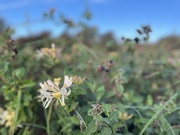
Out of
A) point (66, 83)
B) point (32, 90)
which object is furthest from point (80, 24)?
point (66, 83)

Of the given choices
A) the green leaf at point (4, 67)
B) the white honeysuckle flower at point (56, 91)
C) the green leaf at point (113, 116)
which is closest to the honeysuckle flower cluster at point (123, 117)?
the green leaf at point (113, 116)

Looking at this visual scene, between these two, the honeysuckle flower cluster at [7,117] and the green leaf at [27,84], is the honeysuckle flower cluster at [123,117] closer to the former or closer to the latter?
the green leaf at [27,84]

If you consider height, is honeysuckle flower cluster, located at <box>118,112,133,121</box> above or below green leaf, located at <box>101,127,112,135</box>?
above

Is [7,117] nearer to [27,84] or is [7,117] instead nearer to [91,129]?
[27,84]

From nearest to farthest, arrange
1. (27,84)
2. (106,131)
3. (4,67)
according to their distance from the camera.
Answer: (106,131) → (4,67) → (27,84)

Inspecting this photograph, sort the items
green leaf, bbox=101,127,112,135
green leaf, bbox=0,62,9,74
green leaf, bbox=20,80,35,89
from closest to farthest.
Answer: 1. green leaf, bbox=101,127,112,135
2. green leaf, bbox=0,62,9,74
3. green leaf, bbox=20,80,35,89

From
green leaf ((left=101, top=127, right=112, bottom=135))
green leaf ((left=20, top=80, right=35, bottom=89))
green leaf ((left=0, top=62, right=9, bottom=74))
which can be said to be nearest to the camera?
green leaf ((left=101, top=127, right=112, bottom=135))

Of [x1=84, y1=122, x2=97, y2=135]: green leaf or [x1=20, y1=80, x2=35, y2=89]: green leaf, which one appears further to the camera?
[x1=20, y1=80, x2=35, y2=89]: green leaf

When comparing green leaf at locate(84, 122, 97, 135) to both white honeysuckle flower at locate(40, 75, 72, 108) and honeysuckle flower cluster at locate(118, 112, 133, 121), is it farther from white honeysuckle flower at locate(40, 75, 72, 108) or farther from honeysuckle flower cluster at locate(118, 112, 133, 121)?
honeysuckle flower cluster at locate(118, 112, 133, 121)

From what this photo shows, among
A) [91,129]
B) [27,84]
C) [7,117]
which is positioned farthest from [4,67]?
[91,129]

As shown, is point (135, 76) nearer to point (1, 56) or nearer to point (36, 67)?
point (36, 67)

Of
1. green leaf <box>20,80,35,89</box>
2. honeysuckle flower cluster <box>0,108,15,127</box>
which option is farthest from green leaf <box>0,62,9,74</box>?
honeysuckle flower cluster <box>0,108,15,127</box>
